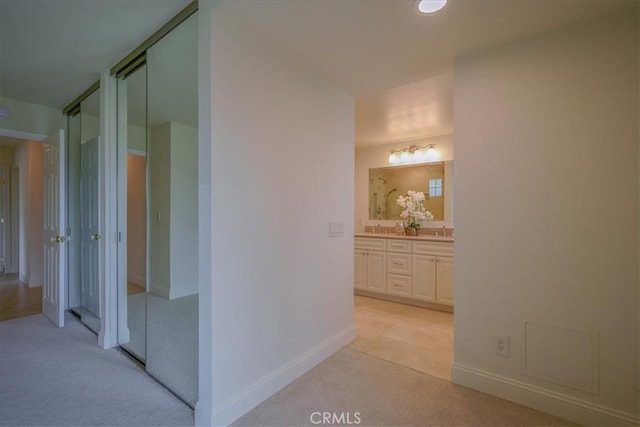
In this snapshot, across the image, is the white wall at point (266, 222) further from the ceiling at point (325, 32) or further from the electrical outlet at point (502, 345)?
the electrical outlet at point (502, 345)

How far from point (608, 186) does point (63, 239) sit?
4.31m

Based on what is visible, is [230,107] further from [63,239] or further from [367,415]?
[63,239]

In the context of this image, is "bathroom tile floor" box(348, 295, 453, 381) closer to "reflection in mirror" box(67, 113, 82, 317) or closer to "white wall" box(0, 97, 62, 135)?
"reflection in mirror" box(67, 113, 82, 317)

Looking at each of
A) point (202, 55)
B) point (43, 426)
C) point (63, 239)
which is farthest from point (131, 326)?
point (202, 55)

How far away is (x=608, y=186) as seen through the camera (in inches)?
60.8

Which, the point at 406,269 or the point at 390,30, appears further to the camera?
the point at 406,269

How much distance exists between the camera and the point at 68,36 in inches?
74.8

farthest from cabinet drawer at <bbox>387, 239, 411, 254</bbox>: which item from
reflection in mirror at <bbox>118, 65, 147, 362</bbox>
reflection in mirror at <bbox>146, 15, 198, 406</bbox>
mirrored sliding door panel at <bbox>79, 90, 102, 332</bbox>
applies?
mirrored sliding door panel at <bbox>79, 90, 102, 332</bbox>

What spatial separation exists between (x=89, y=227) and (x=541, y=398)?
4.15 meters

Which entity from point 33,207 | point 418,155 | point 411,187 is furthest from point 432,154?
point 33,207

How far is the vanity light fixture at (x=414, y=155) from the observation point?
13.4ft

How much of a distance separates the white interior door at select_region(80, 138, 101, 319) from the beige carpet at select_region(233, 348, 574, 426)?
240 cm

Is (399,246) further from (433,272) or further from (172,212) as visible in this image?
(172,212)

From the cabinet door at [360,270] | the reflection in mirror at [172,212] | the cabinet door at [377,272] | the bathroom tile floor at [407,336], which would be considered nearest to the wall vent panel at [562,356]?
the bathroom tile floor at [407,336]
